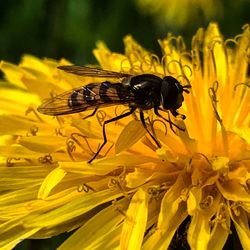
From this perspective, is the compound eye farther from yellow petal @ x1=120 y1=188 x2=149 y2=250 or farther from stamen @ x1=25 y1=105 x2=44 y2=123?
stamen @ x1=25 y1=105 x2=44 y2=123

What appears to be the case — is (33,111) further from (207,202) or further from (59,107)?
(207,202)

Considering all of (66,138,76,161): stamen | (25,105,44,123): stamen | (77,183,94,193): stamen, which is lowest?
(77,183,94,193): stamen

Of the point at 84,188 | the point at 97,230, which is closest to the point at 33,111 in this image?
the point at 84,188

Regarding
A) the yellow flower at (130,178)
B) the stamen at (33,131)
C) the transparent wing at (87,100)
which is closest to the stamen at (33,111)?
the yellow flower at (130,178)

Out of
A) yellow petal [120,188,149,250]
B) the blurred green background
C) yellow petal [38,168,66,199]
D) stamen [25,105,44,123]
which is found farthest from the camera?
the blurred green background

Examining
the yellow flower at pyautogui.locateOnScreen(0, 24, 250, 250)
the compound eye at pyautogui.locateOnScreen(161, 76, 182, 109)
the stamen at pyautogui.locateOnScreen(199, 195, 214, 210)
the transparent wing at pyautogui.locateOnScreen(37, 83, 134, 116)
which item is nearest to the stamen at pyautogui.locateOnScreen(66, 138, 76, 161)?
the yellow flower at pyautogui.locateOnScreen(0, 24, 250, 250)

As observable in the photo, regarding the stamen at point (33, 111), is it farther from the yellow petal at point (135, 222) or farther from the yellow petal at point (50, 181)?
the yellow petal at point (135, 222)

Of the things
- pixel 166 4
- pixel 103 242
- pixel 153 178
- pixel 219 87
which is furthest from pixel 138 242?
pixel 166 4
